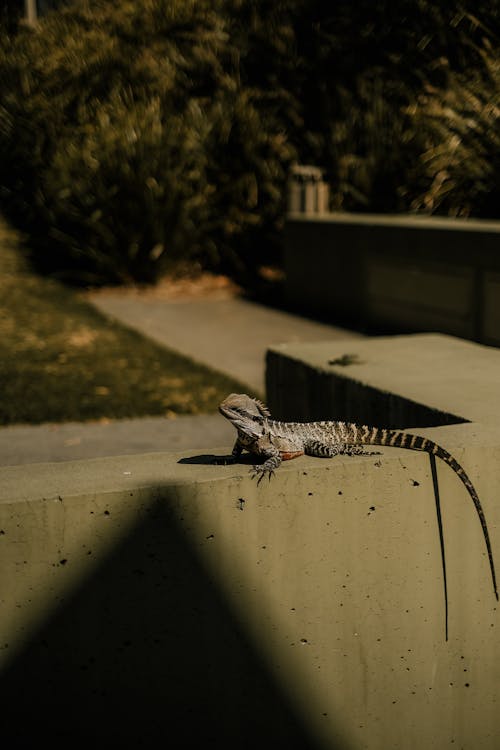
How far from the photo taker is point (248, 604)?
12.9 ft

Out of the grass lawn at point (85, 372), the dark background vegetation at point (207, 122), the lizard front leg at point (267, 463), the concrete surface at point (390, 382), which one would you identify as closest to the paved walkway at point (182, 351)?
the grass lawn at point (85, 372)

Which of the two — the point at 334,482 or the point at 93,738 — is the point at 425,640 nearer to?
the point at 334,482

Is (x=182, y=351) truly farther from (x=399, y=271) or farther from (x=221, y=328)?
(x=399, y=271)

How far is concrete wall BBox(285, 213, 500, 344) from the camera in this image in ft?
34.1

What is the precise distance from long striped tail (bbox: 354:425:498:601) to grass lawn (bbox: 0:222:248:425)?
4.67 metres

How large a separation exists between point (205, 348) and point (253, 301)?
3613 mm

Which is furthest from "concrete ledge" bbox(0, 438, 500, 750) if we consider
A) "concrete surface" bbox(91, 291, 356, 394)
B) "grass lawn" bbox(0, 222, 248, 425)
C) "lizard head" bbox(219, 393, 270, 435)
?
"concrete surface" bbox(91, 291, 356, 394)

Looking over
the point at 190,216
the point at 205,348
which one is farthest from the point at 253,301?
the point at 205,348

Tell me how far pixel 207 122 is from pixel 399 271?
17.1 feet

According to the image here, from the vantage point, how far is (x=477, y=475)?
4266 mm

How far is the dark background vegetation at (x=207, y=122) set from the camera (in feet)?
48.7

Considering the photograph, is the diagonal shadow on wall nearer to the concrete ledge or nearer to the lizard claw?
the concrete ledge

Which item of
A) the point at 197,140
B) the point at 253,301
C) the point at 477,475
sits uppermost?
the point at 197,140

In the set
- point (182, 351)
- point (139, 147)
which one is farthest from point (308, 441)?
point (139, 147)
